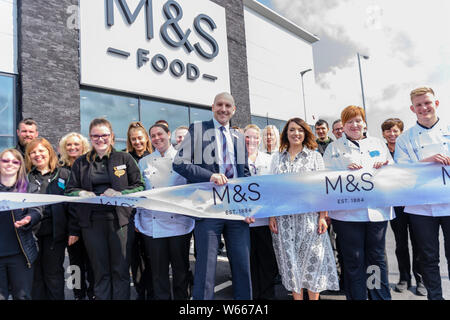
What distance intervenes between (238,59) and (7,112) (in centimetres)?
971

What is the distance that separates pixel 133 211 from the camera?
3.18 meters

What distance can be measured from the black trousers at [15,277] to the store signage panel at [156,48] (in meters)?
7.39

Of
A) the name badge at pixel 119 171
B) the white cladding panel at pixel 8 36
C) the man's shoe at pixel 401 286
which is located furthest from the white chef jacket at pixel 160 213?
the white cladding panel at pixel 8 36

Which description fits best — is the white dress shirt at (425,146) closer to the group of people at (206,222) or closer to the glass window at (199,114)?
the group of people at (206,222)

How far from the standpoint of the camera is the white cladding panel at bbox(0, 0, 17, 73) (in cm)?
758

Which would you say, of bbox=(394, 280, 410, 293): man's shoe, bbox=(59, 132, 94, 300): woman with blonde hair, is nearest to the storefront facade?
bbox=(59, 132, 94, 300): woman with blonde hair

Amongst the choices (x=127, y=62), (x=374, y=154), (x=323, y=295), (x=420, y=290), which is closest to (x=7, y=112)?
(x=127, y=62)

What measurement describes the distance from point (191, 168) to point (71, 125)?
23.3ft

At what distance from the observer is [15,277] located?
8.53 ft

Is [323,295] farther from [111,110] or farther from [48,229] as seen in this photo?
[111,110]

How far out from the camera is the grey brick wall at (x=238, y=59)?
13741 millimetres

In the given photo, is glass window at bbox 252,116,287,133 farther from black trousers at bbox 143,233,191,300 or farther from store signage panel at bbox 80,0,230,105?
black trousers at bbox 143,233,191,300

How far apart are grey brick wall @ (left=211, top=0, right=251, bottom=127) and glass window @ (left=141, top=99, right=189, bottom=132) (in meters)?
2.69
